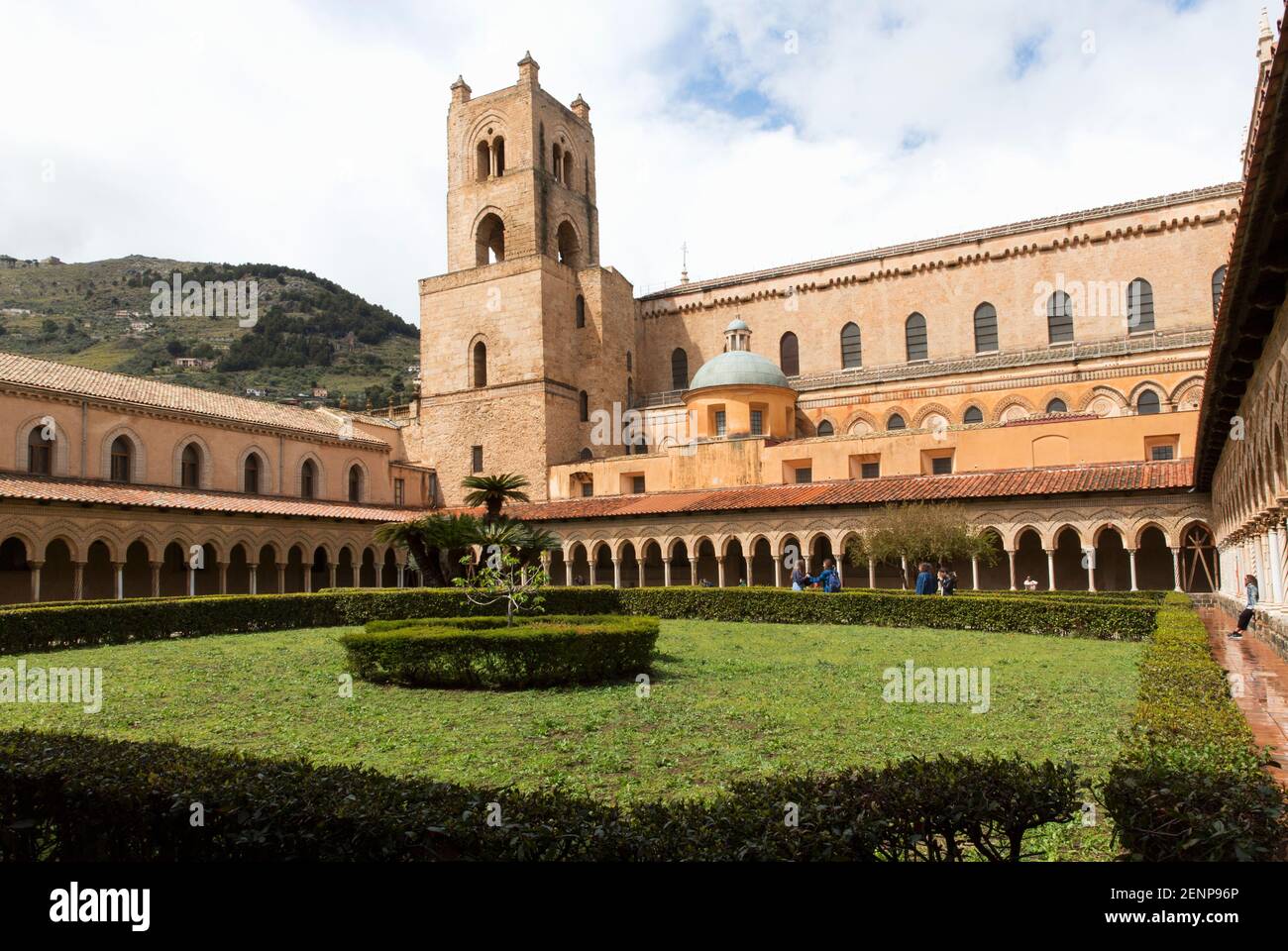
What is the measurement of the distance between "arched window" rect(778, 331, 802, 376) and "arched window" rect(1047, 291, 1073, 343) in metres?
10.5

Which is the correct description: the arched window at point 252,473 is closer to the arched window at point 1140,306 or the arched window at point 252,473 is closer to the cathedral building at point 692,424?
the cathedral building at point 692,424

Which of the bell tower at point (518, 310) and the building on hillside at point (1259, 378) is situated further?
the bell tower at point (518, 310)

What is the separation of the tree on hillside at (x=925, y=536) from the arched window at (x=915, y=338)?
14.2 metres

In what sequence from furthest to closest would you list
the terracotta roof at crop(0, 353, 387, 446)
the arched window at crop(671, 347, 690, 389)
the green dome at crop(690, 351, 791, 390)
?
the arched window at crop(671, 347, 690, 389) → the green dome at crop(690, 351, 791, 390) → the terracotta roof at crop(0, 353, 387, 446)

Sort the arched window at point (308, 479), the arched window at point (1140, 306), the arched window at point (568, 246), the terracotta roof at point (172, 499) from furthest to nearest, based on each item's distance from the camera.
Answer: the arched window at point (568, 246)
the arched window at point (308, 479)
the arched window at point (1140, 306)
the terracotta roof at point (172, 499)

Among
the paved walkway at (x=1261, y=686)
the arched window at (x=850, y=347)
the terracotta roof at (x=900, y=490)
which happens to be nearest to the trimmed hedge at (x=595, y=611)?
the paved walkway at (x=1261, y=686)

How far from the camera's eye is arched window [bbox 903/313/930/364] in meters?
40.2

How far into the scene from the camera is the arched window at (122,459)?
107 feet

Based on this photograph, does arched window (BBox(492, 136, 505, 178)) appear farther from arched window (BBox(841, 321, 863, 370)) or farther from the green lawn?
the green lawn

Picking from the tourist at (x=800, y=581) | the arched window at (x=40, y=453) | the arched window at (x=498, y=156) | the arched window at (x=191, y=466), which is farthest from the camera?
the arched window at (x=498, y=156)

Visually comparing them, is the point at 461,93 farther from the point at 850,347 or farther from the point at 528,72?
the point at 850,347

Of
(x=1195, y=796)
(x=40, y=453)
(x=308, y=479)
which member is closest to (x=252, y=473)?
(x=308, y=479)

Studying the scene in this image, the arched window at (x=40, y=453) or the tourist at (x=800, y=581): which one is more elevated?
the arched window at (x=40, y=453)

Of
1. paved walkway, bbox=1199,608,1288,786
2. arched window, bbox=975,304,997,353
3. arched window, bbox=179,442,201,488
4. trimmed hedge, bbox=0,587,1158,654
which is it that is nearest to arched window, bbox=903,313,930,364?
arched window, bbox=975,304,997,353
